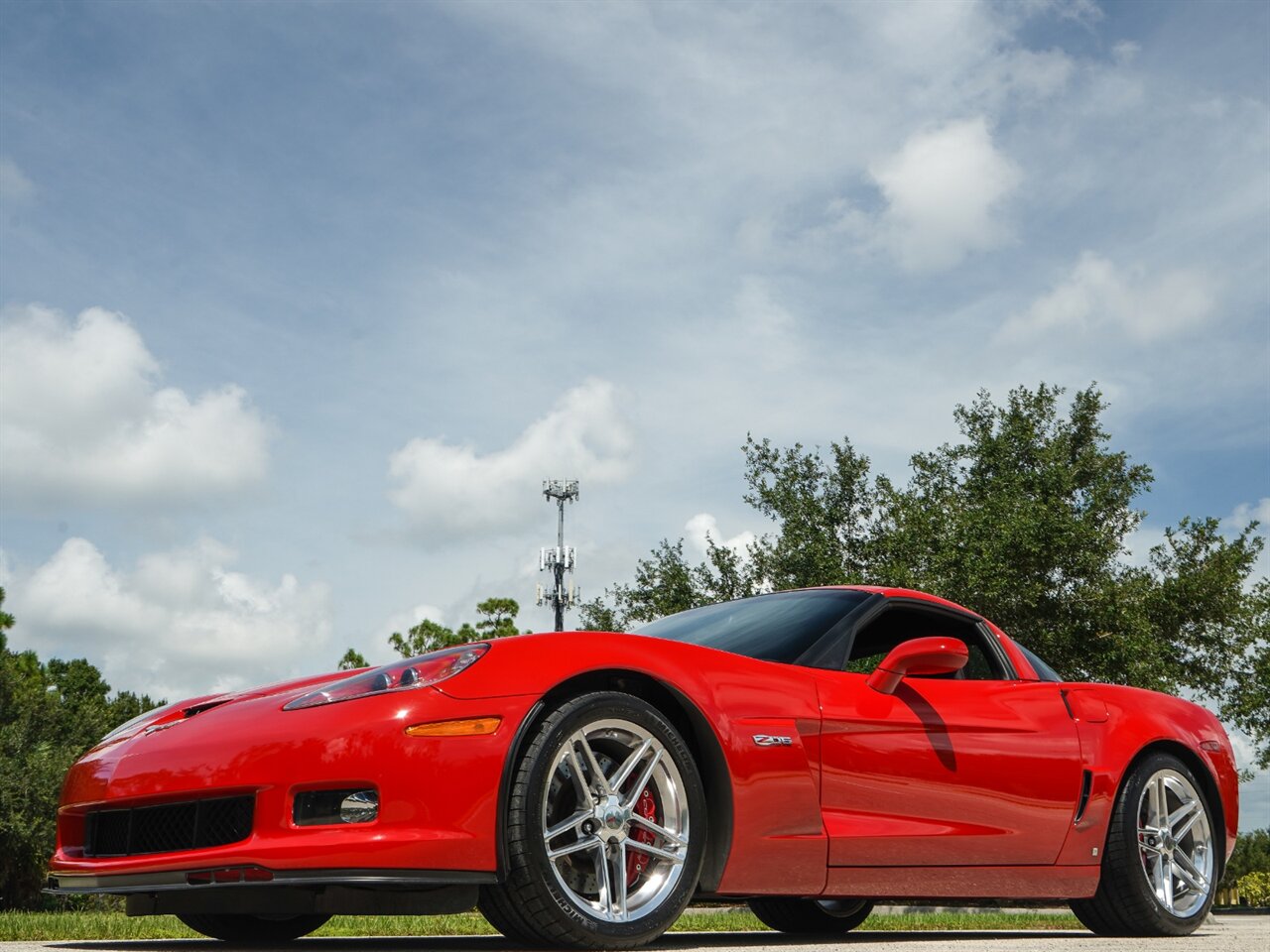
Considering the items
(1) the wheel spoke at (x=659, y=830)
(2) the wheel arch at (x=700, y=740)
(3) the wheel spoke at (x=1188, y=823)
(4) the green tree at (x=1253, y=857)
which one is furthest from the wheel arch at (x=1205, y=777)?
(4) the green tree at (x=1253, y=857)

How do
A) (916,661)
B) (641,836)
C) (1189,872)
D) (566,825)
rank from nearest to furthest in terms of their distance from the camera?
(566,825) → (641,836) → (916,661) → (1189,872)

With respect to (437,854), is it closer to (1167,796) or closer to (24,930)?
(1167,796)

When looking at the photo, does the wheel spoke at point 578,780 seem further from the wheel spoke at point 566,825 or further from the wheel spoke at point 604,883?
the wheel spoke at point 604,883

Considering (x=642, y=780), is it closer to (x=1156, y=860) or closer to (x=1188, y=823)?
(x=1156, y=860)

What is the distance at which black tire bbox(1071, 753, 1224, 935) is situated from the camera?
5926 mm

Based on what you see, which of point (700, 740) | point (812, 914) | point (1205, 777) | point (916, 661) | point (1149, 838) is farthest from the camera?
point (812, 914)

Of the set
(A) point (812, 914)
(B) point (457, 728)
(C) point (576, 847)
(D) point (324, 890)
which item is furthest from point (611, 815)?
(A) point (812, 914)

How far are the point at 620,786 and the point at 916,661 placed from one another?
1.36 metres

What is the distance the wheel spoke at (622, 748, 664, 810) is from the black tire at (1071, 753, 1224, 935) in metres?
2.67

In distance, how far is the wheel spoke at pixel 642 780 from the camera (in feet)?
13.8

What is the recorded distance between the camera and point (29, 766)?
25.6 metres

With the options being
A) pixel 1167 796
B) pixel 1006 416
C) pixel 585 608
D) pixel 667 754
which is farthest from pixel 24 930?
pixel 1006 416

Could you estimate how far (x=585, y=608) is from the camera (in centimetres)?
2966

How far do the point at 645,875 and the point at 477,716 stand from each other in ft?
2.65
